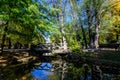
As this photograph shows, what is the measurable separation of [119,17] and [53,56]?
929 inches

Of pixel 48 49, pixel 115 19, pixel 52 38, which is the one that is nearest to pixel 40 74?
pixel 52 38

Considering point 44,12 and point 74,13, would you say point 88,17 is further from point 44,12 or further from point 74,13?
point 44,12

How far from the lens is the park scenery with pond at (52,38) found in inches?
798

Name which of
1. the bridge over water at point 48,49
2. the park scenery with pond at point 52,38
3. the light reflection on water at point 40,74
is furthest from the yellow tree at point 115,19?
the light reflection on water at point 40,74

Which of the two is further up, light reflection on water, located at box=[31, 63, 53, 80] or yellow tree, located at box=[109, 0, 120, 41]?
yellow tree, located at box=[109, 0, 120, 41]

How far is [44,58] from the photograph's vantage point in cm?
3291

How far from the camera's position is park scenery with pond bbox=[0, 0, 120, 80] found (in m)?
20.3

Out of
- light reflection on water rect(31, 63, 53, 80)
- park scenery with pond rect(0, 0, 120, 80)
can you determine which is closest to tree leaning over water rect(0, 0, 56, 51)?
park scenery with pond rect(0, 0, 120, 80)

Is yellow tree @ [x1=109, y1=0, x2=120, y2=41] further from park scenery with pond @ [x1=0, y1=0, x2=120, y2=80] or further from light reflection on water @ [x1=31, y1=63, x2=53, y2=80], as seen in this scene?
light reflection on water @ [x1=31, y1=63, x2=53, y2=80]

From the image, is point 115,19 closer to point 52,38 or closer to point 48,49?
point 48,49

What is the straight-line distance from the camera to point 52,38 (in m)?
31.9

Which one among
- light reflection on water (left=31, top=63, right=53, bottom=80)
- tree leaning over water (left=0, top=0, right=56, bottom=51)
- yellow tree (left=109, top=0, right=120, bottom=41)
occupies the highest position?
yellow tree (left=109, top=0, right=120, bottom=41)

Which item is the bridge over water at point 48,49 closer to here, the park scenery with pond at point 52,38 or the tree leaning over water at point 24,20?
the park scenery with pond at point 52,38

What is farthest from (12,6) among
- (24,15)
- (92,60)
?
(92,60)
